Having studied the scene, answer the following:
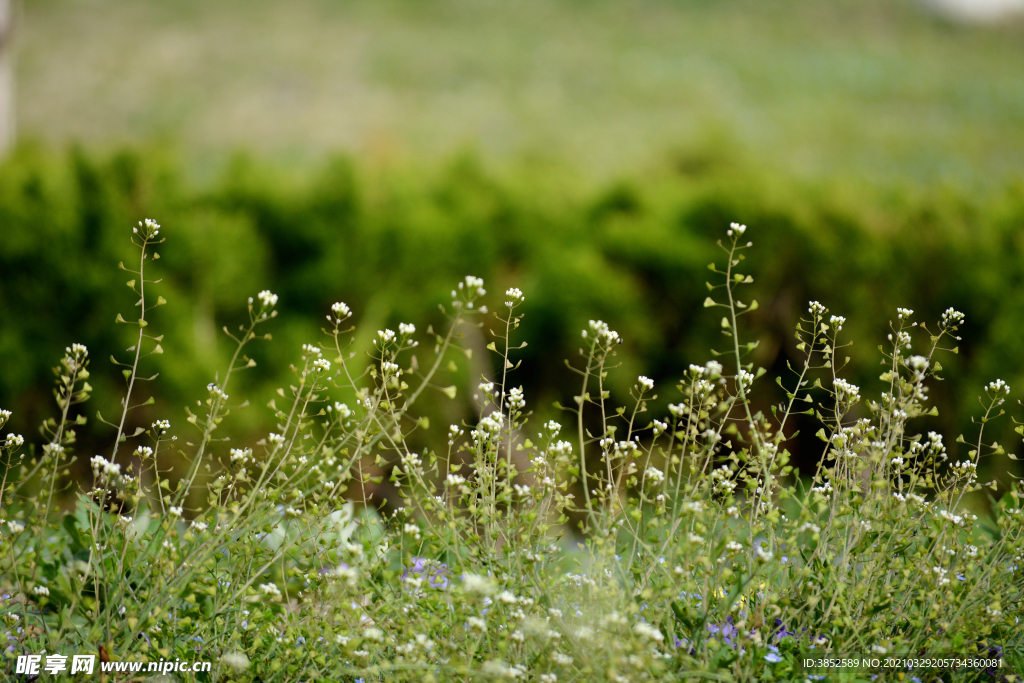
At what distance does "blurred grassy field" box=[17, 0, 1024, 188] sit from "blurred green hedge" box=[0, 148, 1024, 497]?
13.4 metres

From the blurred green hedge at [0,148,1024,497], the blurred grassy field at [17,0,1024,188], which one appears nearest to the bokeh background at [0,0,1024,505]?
the blurred green hedge at [0,148,1024,497]

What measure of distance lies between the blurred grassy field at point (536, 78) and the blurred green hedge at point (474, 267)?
1337cm

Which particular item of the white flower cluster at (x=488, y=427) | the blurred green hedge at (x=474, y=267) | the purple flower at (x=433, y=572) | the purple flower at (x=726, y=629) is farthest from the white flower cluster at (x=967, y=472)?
the blurred green hedge at (x=474, y=267)

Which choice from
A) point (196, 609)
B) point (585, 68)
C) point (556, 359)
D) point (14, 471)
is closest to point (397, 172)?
point (556, 359)

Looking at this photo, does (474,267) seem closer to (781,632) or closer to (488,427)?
(488,427)

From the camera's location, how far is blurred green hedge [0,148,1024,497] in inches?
127

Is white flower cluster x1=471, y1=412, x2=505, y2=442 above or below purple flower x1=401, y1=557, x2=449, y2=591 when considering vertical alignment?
above

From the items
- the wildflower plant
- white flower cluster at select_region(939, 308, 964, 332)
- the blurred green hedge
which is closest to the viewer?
the wildflower plant

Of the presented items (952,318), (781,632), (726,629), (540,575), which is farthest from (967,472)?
(540,575)

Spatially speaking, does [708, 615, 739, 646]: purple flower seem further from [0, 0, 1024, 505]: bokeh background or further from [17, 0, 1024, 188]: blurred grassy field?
[17, 0, 1024, 188]: blurred grassy field

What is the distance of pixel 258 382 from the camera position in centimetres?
324

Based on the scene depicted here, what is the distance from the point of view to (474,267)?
3.64 meters

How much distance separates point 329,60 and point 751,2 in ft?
67.0

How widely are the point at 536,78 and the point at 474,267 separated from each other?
2370 cm
